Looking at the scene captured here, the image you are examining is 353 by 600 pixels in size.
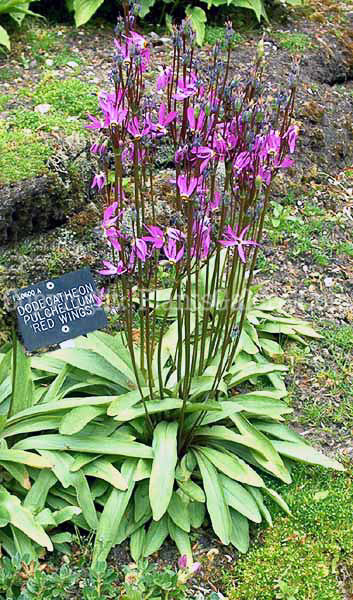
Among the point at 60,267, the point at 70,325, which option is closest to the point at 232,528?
the point at 70,325

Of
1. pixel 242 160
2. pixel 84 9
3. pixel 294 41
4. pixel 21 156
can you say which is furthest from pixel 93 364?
pixel 294 41

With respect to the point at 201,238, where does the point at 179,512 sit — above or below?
below

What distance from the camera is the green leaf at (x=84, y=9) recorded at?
6.70m

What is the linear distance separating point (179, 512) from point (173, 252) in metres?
1.23

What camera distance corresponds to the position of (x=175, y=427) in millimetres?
3494

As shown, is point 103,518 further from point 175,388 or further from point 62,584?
point 175,388

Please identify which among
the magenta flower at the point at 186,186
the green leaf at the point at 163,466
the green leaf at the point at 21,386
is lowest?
the green leaf at the point at 163,466

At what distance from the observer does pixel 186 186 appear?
2797 millimetres

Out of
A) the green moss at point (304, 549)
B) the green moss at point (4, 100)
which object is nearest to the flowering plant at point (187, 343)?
the green moss at point (304, 549)

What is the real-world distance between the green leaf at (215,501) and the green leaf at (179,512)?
0.38ft

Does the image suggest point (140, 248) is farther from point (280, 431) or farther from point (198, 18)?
point (198, 18)

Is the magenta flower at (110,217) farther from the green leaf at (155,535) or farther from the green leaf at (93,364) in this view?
the green leaf at (155,535)

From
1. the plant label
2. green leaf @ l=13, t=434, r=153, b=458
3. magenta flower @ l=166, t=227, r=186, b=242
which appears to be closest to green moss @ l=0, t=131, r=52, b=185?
the plant label

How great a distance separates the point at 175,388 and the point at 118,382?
319mm
